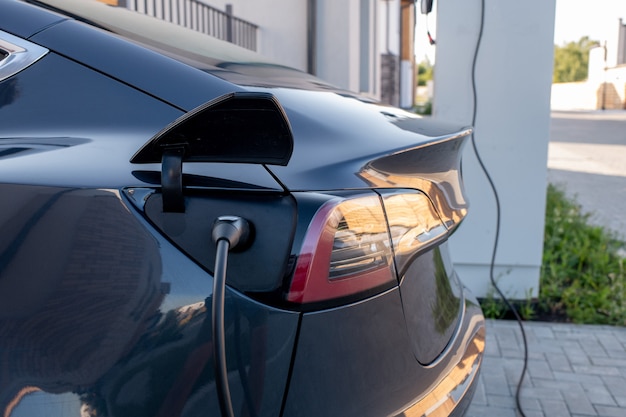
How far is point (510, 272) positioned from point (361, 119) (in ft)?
9.07

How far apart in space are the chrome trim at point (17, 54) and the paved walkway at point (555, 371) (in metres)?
2.39

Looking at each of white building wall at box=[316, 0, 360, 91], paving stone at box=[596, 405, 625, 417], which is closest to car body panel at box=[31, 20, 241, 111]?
paving stone at box=[596, 405, 625, 417]

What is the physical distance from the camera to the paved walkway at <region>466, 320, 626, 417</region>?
2953 mm

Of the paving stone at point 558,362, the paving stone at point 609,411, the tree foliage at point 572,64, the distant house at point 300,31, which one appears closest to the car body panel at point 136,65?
the paving stone at point 609,411

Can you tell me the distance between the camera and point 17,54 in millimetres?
1515

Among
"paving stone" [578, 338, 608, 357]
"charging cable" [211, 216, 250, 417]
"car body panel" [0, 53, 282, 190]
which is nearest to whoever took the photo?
"charging cable" [211, 216, 250, 417]

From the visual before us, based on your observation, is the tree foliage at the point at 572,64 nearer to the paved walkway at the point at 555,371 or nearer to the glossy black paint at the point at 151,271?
the paved walkway at the point at 555,371

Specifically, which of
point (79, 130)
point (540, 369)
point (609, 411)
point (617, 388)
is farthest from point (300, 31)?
point (79, 130)

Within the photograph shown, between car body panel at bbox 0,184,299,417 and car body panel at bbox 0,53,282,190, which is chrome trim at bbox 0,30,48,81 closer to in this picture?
car body panel at bbox 0,53,282,190

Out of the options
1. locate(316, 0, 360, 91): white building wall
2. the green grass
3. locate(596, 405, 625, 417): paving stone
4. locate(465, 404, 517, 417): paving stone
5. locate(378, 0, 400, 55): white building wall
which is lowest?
locate(465, 404, 517, 417): paving stone

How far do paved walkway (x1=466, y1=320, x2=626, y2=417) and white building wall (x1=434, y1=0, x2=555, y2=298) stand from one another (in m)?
0.43

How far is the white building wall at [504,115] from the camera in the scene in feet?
12.5

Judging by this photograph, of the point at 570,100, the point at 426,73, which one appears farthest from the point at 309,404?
the point at 426,73

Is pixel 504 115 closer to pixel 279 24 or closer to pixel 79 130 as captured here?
pixel 79 130
